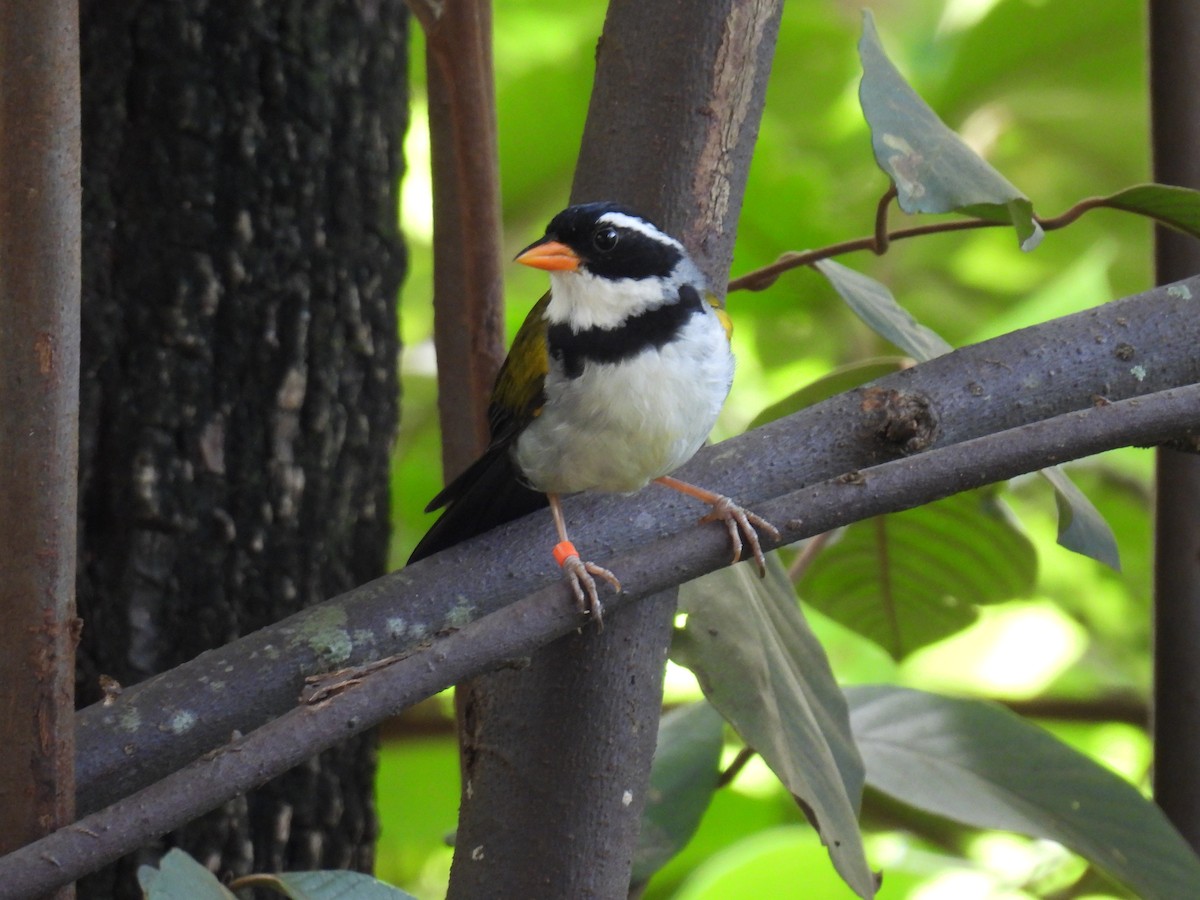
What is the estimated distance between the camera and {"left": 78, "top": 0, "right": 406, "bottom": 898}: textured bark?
5.72ft

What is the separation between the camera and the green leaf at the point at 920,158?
1263mm

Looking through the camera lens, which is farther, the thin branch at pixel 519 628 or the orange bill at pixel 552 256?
the orange bill at pixel 552 256

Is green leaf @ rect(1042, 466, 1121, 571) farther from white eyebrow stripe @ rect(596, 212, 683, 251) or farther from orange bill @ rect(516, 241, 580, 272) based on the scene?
orange bill @ rect(516, 241, 580, 272)

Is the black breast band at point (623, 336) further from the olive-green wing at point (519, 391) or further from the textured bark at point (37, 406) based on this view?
the textured bark at point (37, 406)

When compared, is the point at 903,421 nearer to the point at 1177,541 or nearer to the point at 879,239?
the point at 879,239

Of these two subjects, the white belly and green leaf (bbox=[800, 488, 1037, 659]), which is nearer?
the white belly

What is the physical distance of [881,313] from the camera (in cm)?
162

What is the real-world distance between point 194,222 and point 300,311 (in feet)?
0.61

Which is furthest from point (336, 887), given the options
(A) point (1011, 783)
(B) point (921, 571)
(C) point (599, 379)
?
(B) point (921, 571)

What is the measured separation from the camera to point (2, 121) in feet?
3.42

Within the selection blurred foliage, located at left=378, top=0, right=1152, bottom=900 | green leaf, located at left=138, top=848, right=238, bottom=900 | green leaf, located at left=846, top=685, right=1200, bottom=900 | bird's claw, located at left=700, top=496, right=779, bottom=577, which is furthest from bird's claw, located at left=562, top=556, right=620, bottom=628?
blurred foliage, located at left=378, top=0, right=1152, bottom=900

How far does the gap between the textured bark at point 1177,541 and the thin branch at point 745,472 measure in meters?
0.39

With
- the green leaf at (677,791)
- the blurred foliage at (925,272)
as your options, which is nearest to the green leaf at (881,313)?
the green leaf at (677,791)

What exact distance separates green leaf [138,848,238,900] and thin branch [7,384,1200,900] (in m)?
0.06
